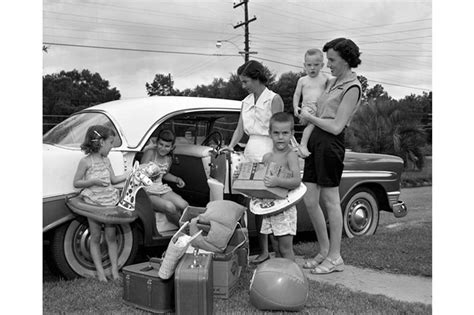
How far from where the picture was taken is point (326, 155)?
14.9 feet

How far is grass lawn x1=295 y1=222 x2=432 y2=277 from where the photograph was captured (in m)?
4.95

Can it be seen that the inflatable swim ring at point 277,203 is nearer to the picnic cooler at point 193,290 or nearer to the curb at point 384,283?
the curb at point 384,283

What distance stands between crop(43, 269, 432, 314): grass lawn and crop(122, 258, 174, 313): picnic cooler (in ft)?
0.24

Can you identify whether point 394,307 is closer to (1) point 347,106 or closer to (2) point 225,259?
(2) point 225,259

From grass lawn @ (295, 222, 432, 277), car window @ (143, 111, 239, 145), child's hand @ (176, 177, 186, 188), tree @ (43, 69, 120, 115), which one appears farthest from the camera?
tree @ (43, 69, 120, 115)

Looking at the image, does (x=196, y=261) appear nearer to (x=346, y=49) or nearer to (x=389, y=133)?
(x=346, y=49)

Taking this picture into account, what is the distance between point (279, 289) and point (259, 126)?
168 centimetres

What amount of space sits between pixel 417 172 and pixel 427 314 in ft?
49.1

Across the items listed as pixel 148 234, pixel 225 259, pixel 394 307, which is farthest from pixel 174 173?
pixel 394 307

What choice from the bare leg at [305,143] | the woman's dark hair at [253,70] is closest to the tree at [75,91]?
the woman's dark hair at [253,70]

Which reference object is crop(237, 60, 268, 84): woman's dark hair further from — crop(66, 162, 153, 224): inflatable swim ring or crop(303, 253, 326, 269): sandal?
crop(303, 253, 326, 269): sandal

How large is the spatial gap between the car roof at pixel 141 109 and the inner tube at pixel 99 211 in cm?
74

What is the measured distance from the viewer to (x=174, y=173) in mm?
5645

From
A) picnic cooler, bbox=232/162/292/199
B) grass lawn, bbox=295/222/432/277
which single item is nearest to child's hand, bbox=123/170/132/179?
picnic cooler, bbox=232/162/292/199
